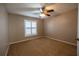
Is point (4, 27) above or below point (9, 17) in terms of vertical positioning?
below

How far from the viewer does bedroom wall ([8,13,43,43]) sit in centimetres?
184

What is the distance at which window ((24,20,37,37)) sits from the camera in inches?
71.5

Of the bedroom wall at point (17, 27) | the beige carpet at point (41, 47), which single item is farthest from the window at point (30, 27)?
the beige carpet at point (41, 47)

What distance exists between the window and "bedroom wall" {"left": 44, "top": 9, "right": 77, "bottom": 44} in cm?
23

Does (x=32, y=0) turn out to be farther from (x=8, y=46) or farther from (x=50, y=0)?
(x=8, y=46)

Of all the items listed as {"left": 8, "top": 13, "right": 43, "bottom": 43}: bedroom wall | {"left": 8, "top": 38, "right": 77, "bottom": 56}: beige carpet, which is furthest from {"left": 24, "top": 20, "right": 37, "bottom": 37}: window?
{"left": 8, "top": 38, "right": 77, "bottom": 56}: beige carpet

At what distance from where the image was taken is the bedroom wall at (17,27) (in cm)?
184

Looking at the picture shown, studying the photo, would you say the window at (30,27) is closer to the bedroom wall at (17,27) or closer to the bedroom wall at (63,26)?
the bedroom wall at (17,27)

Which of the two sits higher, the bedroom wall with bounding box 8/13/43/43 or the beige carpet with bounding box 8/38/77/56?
the bedroom wall with bounding box 8/13/43/43

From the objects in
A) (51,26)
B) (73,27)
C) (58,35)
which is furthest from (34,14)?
(73,27)

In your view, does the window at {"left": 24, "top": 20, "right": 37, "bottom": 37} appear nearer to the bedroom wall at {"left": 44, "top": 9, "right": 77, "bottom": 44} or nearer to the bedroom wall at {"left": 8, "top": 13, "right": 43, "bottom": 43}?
the bedroom wall at {"left": 8, "top": 13, "right": 43, "bottom": 43}

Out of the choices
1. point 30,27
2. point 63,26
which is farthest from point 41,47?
point 63,26

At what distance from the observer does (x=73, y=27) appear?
1.75 meters

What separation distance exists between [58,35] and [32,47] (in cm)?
61
